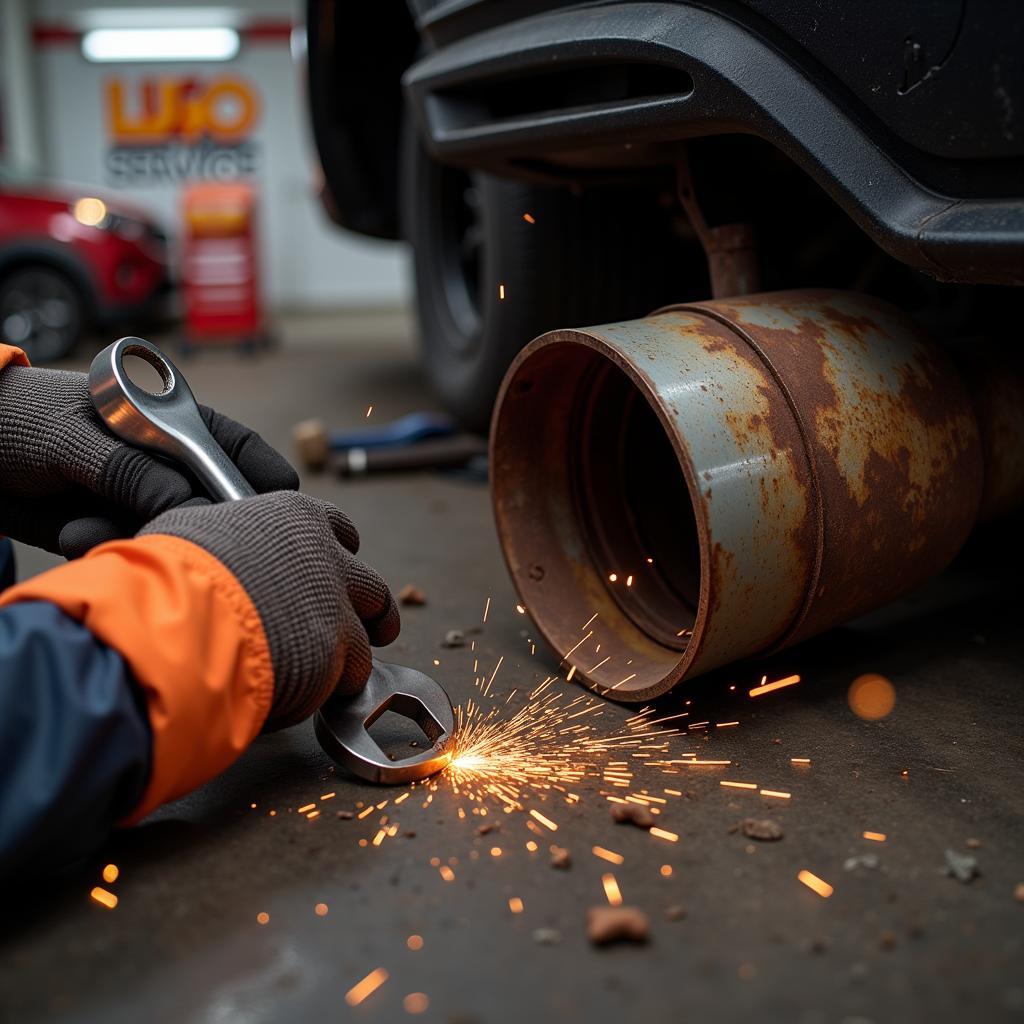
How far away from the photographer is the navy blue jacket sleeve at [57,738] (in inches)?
41.1

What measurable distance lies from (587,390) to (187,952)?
3.60 ft

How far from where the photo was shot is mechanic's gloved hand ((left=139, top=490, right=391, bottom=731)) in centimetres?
123

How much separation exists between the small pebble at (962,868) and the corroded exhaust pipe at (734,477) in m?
0.38

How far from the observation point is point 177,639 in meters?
1.12

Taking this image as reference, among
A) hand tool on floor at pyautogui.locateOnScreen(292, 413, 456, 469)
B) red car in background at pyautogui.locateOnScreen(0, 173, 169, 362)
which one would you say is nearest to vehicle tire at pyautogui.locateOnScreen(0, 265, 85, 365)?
red car in background at pyautogui.locateOnScreen(0, 173, 169, 362)

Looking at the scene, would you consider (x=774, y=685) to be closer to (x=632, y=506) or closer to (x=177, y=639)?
(x=632, y=506)

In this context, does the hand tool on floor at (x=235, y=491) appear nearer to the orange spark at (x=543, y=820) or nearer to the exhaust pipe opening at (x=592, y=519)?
the orange spark at (x=543, y=820)

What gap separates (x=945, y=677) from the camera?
5.63ft

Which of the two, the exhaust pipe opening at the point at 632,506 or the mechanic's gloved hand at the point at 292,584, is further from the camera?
the exhaust pipe opening at the point at 632,506

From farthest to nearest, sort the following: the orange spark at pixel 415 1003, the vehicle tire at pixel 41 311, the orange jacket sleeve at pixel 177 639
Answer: the vehicle tire at pixel 41 311
the orange jacket sleeve at pixel 177 639
the orange spark at pixel 415 1003

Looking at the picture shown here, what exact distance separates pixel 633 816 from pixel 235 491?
2.11 feet

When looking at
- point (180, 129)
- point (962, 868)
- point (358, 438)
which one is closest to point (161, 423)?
point (962, 868)

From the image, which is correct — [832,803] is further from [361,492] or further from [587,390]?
[361,492]

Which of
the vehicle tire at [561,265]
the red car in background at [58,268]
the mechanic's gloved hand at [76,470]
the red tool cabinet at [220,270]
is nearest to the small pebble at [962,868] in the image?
the mechanic's gloved hand at [76,470]
